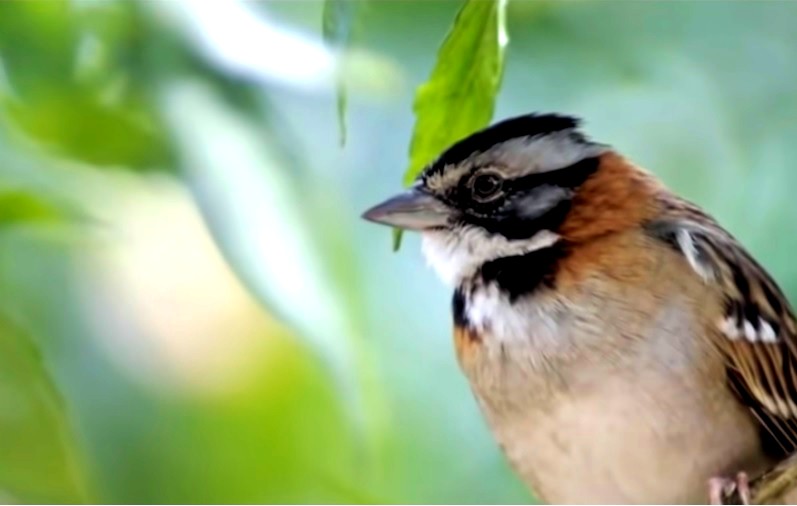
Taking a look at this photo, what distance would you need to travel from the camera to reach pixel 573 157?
0.94 metres

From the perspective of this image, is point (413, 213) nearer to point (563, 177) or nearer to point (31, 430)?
point (563, 177)

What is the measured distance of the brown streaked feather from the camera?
0.86 metres

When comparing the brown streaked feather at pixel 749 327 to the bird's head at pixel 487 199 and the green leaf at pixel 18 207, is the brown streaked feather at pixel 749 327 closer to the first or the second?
the bird's head at pixel 487 199

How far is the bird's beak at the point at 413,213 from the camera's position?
3.01 ft

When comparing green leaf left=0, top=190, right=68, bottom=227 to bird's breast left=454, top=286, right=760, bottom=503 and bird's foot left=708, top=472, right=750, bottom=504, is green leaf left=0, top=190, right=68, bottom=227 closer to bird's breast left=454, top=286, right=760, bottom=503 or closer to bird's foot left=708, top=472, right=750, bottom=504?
bird's breast left=454, top=286, right=760, bottom=503

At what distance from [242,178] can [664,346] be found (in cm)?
30

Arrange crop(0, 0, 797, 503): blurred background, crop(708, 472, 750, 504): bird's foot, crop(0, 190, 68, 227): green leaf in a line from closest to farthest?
crop(0, 190, 68, 227): green leaf, crop(708, 472, 750, 504): bird's foot, crop(0, 0, 797, 503): blurred background

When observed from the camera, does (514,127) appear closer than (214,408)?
Yes

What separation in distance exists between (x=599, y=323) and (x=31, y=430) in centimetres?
37

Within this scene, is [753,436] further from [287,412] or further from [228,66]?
[228,66]

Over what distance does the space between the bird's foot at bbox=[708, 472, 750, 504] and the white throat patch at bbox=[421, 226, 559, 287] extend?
0.20 metres

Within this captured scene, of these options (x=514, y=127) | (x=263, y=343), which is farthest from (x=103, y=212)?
(x=514, y=127)

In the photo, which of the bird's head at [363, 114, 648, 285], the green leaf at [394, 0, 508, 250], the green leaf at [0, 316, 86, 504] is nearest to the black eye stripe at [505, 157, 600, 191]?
the bird's head at [363, 114, 648, 285]

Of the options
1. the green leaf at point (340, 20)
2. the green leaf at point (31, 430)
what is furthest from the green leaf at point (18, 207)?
the green leaf at point (340, 20)
